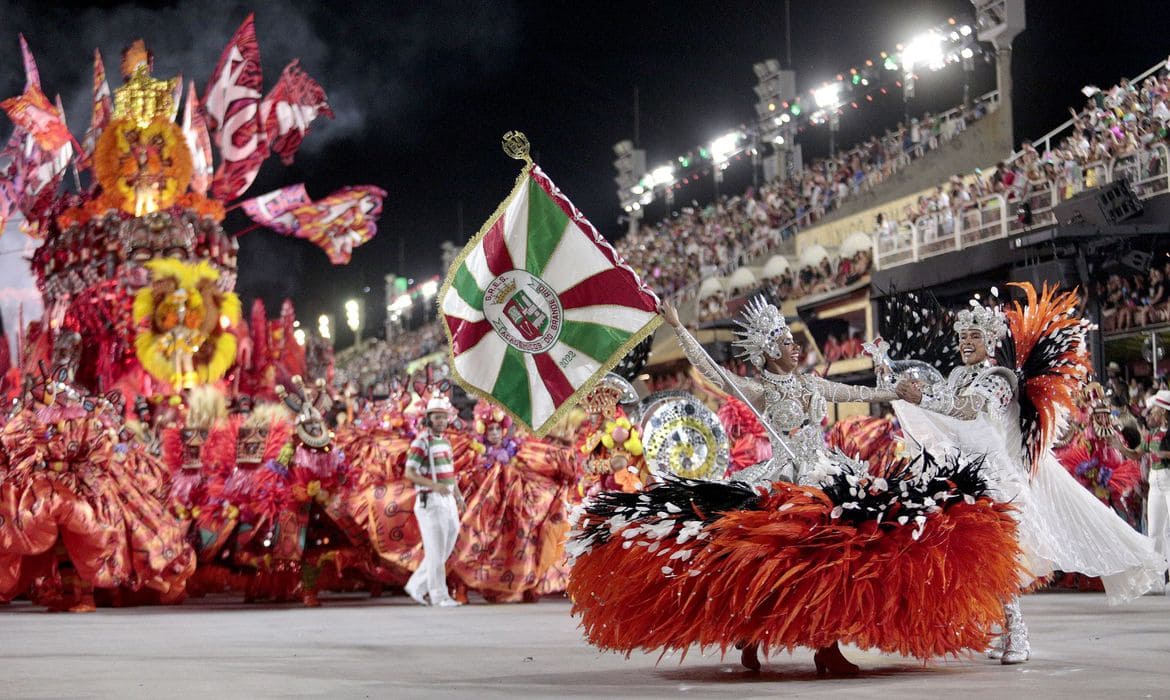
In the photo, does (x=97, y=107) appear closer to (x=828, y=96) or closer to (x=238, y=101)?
(x=238, y=101)

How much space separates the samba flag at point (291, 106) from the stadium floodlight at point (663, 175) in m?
14.3

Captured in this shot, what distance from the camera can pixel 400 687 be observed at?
5.82m

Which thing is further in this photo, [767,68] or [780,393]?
[767,68]

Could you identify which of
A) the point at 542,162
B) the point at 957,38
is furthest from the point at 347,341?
the point at 957,38

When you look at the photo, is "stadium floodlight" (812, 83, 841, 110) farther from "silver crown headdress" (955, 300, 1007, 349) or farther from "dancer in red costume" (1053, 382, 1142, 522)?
"silver crown headdress" (955, 300, 1007, 349)

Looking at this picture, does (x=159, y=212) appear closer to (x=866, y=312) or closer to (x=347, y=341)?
(x=866, y=312)

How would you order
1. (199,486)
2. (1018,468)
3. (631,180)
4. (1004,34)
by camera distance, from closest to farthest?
(1018,468) < (199,486) < (1004,34) < (631,180)

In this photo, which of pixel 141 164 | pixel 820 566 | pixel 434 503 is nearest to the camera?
pixel 820 566

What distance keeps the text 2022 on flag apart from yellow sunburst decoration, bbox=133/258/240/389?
71.0 ft

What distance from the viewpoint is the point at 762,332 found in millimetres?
6812

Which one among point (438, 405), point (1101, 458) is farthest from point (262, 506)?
point (1101, 458)

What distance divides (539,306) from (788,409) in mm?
1381

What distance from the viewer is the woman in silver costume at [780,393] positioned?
659 centimetres

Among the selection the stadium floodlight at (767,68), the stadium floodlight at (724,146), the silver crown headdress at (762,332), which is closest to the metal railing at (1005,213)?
the silver crown headdress at (762,332)
